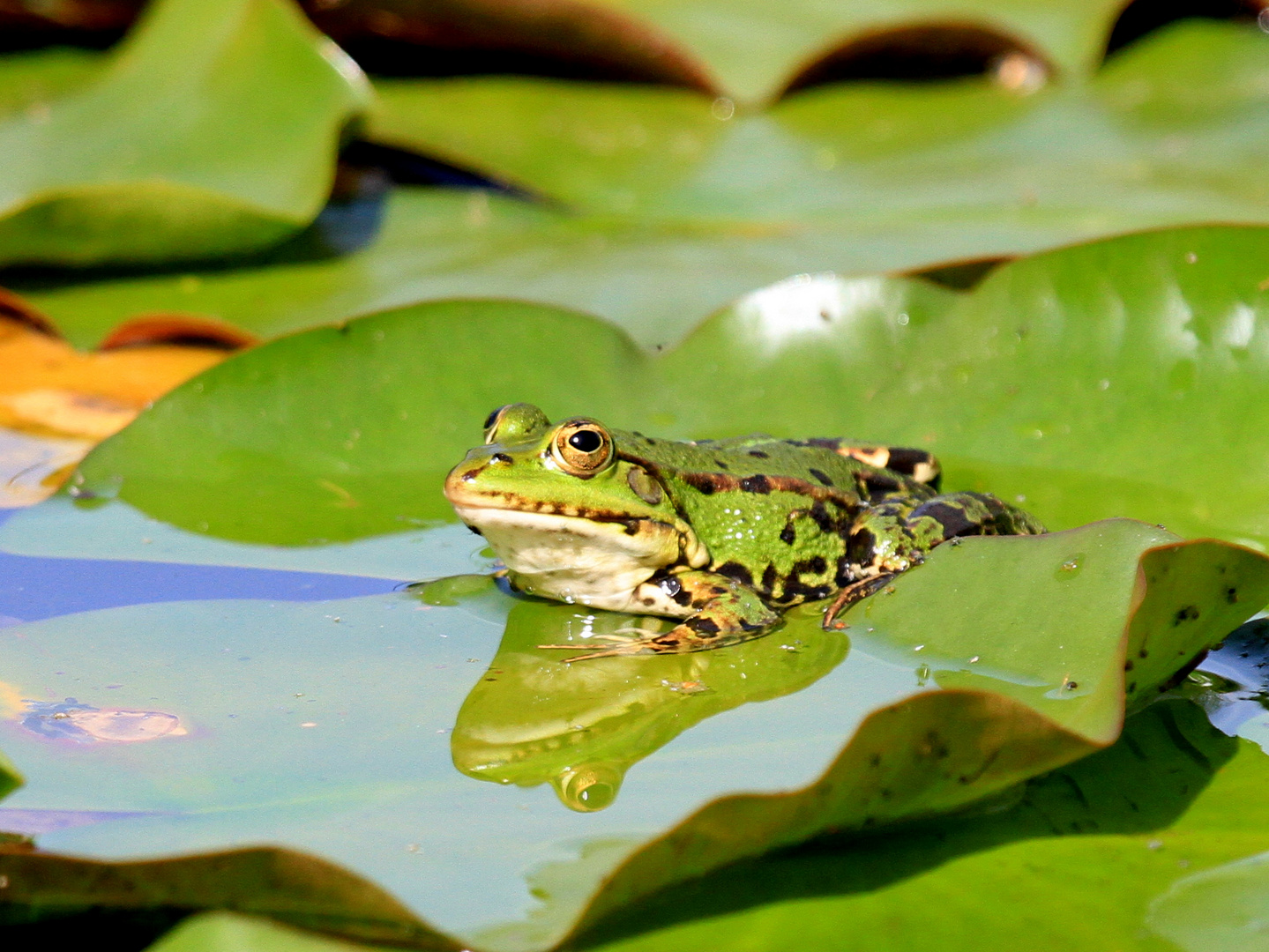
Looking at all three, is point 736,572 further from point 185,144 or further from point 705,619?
point 185,144

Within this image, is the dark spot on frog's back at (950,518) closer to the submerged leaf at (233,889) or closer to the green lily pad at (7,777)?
the submerged leaf at (233,889)

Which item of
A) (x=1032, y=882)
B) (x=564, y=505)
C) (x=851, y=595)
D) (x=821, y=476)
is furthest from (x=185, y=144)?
(x=1032, y=882)

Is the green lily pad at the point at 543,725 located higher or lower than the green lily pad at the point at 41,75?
lower

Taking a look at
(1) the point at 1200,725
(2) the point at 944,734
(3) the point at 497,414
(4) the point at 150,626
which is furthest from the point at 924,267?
(4) the point at 150,626

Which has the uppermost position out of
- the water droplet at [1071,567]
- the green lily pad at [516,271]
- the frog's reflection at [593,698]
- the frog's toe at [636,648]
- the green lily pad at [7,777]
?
the green lily pad at [516,271]

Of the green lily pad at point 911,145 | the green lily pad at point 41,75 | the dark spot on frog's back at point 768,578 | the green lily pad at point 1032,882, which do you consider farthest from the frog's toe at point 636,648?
the green lily pad at point 41,75

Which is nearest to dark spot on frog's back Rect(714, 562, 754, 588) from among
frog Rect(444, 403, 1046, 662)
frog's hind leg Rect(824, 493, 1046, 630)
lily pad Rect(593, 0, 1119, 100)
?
frog Rect(444, 403, 1046, 662)

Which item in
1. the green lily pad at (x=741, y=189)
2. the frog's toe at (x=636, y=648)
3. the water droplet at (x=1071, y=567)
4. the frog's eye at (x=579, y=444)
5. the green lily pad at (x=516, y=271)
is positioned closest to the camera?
the water droplet at (x=1071, y=567)

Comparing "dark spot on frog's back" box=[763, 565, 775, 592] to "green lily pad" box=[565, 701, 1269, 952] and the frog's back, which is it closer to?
the frog's back
